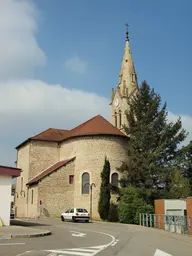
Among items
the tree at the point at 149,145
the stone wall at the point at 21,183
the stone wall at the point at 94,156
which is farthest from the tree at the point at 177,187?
the stone wall at the point at 21,183

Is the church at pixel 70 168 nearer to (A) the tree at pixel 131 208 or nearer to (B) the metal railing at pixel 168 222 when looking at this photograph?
(A) the tree at pixel 131 208

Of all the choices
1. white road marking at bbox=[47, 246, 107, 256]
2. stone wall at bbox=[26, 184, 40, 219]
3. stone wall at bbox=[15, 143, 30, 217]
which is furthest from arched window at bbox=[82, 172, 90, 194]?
white road marking at bbox=[47, 246, 107, 256]

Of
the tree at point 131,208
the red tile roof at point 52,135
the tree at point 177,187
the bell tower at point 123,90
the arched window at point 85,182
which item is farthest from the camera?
the bell tower at point 123,90

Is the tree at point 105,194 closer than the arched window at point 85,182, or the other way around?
the tree at point 105,194

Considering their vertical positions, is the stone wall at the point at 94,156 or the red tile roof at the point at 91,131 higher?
the red tile roof at the point at 91,131

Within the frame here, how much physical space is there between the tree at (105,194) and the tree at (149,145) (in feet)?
7.55

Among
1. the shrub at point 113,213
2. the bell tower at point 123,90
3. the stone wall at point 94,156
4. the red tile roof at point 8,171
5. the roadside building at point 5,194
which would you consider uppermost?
the bell tower at point 123,90

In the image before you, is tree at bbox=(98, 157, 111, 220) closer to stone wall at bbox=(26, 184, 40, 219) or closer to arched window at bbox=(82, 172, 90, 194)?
arched window at bbox=(82, 172, 90, 194)

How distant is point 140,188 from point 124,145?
299 inches

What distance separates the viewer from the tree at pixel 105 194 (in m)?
37.7

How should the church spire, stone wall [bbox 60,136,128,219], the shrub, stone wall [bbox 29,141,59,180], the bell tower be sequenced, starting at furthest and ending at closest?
1. the church spire
2. the bell tower
3. stone wall [bbox 29,141,59,180]
4. stone wall [bbox 60,136,128,219]
5. the shrub

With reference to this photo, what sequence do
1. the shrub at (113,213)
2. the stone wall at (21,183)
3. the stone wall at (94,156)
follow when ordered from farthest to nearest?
the stone wall at (21,183) < the stone wall at (94,156) < the shrub at (113,213)

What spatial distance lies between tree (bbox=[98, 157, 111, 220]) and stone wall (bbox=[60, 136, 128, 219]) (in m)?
2.76

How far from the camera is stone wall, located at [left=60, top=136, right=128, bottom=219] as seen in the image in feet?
137
